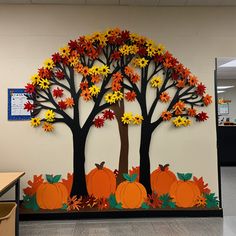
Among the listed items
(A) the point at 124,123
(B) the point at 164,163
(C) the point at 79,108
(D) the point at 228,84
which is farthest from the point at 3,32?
(D) the point at 228,84

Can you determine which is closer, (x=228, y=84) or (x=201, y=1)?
(x=201, y=1)

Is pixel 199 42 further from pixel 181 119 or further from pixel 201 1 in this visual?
pixel 181 119

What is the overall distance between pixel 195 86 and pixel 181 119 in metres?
0.50

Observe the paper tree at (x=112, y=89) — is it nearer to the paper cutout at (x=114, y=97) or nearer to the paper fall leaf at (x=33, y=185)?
the paper cutout at (x=114, y=97)

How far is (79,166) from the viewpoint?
363 cm

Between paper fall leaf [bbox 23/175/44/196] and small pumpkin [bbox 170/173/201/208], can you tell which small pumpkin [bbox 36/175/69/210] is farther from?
small pumpkin [bbox 170/173/201/208]

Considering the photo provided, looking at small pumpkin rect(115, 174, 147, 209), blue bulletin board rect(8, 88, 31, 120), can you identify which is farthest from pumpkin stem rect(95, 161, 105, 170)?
blue bulletin board rect(8, 88, 31, 120)

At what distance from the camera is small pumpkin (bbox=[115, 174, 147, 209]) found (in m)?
3.62

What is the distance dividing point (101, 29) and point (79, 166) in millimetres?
1885

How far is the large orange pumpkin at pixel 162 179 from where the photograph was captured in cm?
366

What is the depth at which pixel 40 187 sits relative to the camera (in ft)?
11.8

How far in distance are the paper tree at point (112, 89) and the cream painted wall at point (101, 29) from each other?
0.12 m

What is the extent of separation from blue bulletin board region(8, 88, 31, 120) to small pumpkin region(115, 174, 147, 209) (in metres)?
1.57

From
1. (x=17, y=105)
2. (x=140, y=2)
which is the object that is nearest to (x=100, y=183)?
(x=17, y=105)
